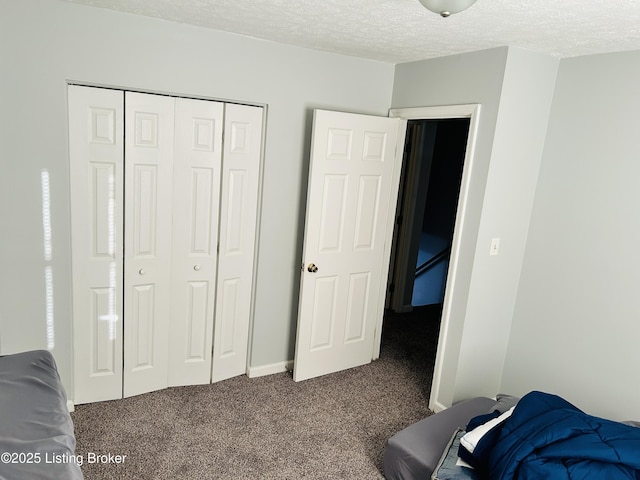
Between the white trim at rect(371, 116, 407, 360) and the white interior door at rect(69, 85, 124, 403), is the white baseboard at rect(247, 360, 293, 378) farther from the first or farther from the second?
the white interior door at rect(69, 85, 124, 403)

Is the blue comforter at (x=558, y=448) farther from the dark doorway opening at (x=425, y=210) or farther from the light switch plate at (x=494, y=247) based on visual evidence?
the dark doorway opening at (x=425, y=210)

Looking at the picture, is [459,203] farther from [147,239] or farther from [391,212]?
[147,239]

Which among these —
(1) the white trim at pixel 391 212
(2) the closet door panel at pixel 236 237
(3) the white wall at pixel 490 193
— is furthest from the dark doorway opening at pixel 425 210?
(2) the closet door panel at pixel 236 237

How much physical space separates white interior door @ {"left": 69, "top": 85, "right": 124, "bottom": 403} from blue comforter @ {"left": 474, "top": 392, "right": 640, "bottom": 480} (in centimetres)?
221

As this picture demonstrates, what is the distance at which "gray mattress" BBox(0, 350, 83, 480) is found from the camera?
142 cm

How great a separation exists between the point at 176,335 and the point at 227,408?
1.95 ft

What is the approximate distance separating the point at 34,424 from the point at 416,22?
2.32 metres

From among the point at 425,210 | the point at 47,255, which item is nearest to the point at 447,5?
the point at 47,255

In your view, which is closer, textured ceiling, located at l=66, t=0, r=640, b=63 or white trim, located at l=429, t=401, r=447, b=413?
textured ceiling, located at l=66, t=0, r=640, b=63

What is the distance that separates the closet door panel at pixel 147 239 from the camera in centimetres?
273

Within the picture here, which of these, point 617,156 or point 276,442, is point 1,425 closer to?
point 276,442

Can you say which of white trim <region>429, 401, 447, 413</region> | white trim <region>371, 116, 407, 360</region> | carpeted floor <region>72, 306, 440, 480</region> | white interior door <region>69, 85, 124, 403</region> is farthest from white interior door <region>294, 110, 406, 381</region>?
white interior door <region>69, 85, 124, 403</region>

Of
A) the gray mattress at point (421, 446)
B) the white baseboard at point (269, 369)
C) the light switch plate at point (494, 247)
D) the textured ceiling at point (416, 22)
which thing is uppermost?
the textured ceiling at point (416, 22)

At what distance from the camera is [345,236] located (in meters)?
3.39
